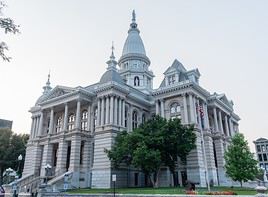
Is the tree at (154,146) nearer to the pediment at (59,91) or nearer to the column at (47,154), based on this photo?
the column at (47,154)

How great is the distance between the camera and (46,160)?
50.4 m

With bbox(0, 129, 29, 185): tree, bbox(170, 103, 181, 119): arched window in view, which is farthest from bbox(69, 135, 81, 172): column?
bbox(0, 129, 29, 185): tree

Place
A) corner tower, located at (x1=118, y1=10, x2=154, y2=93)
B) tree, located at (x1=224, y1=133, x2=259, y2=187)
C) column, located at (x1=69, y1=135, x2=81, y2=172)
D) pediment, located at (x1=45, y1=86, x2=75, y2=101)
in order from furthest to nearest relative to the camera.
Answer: corner tower, located at (x1=118, y1=10, x2=154, y2=93) < pediment, located at (x1=45, y1=86, x2=75, y2=101) < column, located at (x1=69, y1=135, x2=81, y2=172) < tree, located at (x1=224, y1=133, x2=259, y2=187)

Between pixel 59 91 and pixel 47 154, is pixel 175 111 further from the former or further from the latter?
pixel 47 154

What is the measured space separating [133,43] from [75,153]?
43987 millimetres

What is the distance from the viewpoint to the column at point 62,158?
46.7 metres

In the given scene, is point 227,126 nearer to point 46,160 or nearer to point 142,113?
point 142,113

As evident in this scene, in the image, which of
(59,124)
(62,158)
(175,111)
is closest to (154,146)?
(175,111)

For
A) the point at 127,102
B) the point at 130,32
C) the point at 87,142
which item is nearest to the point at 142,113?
the point at 127,102

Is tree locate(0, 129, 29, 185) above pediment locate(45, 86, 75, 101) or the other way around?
the other way around

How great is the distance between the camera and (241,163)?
40281 mm

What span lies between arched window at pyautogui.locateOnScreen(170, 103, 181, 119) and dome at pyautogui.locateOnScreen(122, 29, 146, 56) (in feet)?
100

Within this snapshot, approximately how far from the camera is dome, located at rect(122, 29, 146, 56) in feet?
256

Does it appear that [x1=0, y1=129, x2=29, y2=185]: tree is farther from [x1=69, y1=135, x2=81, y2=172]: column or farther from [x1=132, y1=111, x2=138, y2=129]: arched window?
[x1=132, y1=111, x2=138, y2=129]: arched window
